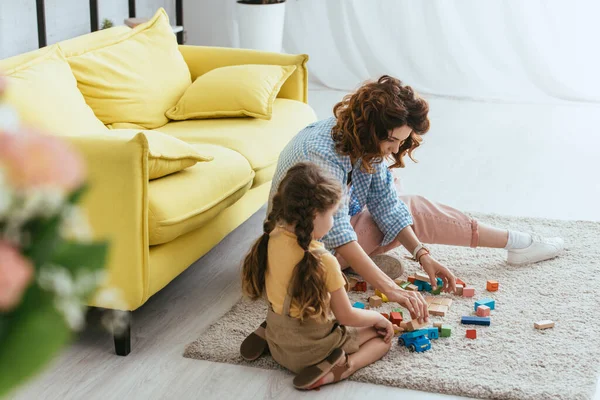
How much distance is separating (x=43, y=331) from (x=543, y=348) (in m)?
2.10

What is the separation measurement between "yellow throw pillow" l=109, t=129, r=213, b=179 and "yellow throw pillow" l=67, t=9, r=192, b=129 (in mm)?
601

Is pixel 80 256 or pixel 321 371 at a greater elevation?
pixel 80 256

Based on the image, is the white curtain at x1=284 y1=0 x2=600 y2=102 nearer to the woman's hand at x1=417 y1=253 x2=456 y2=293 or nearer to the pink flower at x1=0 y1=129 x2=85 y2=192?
the woman's hand at x1=417 y1=253 x2=456 y2=293

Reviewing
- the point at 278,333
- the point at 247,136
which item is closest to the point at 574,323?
the point at 278,333

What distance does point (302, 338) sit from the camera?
6.75ft

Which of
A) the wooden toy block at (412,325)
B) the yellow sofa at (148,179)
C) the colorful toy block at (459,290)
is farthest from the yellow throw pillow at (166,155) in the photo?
the colorful toy block at (459,290)

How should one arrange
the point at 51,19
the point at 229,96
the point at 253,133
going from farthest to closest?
the point at 51,19 < the point at 229,96 < the point at 253,133

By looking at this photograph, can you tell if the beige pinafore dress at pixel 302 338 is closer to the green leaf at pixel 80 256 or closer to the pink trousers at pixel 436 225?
the pink trousers at pixel 436 225

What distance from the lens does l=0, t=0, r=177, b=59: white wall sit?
4.16 metres

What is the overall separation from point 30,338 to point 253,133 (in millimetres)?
2741

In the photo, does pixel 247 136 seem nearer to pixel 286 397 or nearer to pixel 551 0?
pixel 286 397

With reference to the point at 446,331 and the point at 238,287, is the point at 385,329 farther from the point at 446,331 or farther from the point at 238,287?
the point at 238,287

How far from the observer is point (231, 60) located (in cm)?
357

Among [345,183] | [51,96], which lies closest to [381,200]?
[345,183]
